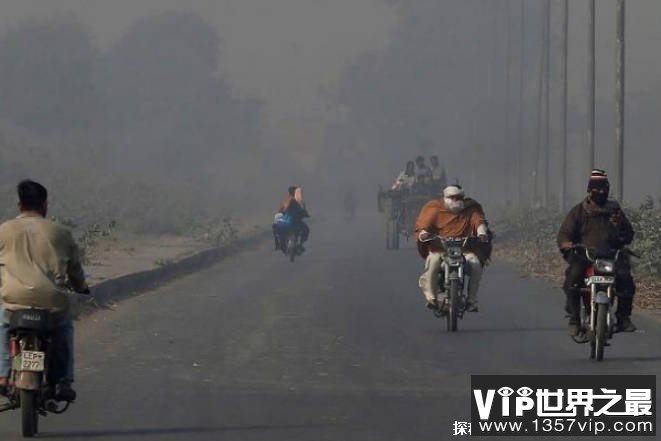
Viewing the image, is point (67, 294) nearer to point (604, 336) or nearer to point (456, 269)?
point (604, 336)

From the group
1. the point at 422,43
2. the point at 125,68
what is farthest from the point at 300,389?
the point at 422,43

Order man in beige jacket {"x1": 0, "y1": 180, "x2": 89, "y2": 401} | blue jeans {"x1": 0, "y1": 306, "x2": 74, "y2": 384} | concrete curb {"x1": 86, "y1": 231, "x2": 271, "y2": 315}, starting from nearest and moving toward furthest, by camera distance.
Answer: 1. man in beige jacket {"x1": 0, "y1": 180, "x2": 89, "y2": 401}
2. blue jeans {"x1": 0, "y1": 306, "x2": 74, "y2": 384}
3. concrete curb {"x1": 86, "y1": 231, "x2": 271, "y2": 315}

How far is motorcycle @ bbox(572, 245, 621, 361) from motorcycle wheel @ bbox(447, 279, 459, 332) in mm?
2681

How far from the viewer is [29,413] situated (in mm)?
10617

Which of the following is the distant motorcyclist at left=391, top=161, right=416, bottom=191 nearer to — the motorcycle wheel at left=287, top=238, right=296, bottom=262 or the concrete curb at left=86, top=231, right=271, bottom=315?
the concrete curb at left=86, top=231, right=271, bottom=315

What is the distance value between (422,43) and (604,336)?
124 meters

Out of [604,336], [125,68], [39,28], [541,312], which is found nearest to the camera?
[604,336]

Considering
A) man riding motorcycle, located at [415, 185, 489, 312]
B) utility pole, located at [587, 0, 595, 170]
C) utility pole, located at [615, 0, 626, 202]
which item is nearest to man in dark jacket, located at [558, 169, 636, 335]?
man riding motorcycle, located at [415, 185, 489, 312]

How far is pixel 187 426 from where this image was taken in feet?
36.8

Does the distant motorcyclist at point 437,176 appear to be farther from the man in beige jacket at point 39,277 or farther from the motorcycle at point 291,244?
the man in beige jacket at point 39,277

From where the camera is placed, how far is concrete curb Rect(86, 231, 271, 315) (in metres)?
22.3

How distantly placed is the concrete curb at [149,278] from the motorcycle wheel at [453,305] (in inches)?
192

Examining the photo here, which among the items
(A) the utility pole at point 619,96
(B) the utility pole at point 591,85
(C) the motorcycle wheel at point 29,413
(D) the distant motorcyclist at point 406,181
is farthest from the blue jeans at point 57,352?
(B) the utility pole at point 591,85

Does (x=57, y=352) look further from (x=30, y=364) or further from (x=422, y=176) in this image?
(x=422, y=176)
